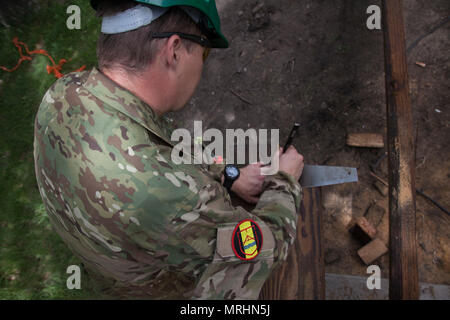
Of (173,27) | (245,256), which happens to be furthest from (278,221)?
(173,27)

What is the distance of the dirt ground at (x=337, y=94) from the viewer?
8.77 feet

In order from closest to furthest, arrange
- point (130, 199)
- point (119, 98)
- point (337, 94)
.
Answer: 1. point (130, 199)
2. point (119, 98)
3. point (337, 94)

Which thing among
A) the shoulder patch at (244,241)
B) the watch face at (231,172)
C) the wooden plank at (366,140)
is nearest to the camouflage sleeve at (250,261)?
the shoulder patch at (244,241)

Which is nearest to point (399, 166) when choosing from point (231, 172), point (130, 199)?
point (231, 172)

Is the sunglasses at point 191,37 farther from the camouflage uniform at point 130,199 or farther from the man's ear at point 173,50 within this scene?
the camouflage uniform at point 130,199

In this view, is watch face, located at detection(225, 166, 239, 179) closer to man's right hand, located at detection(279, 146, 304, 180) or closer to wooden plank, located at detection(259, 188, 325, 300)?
man's right hand, located at detection(279, 146, 304, 180)

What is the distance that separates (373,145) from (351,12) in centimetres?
171

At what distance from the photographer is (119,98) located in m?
1.21

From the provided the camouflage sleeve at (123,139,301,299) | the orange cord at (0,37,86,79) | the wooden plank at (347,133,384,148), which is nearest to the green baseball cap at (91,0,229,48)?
the camouflage sleeve at (123,139,301,299)

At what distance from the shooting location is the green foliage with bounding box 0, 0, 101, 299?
9.08 ft

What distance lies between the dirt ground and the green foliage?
176cm

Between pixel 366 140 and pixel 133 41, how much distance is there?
8.20 feet

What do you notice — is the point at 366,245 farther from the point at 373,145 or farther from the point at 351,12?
the point at 351,12

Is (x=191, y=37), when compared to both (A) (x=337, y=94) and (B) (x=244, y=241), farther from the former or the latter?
(A) (x=337, y=94)
